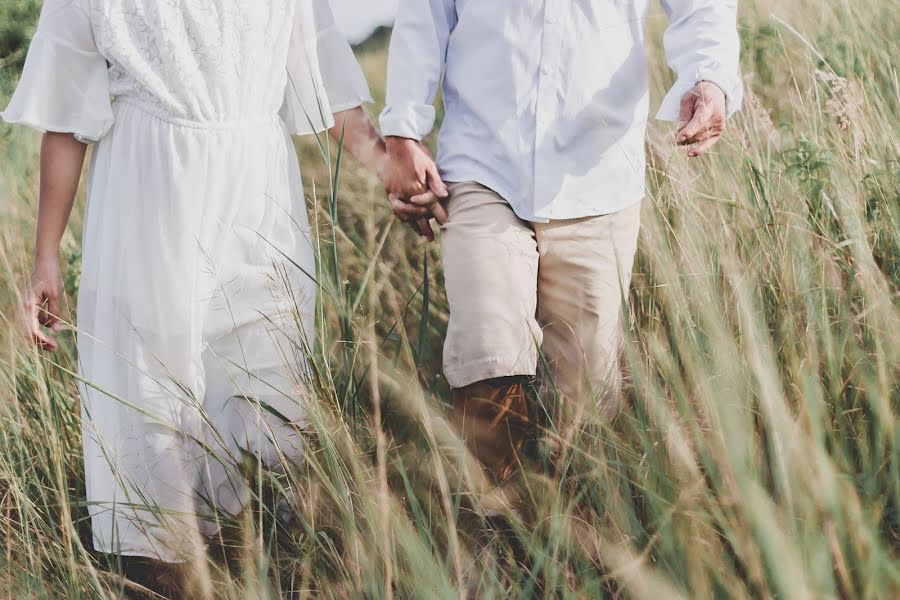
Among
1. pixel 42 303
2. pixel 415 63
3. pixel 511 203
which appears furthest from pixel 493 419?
pixel 42 303

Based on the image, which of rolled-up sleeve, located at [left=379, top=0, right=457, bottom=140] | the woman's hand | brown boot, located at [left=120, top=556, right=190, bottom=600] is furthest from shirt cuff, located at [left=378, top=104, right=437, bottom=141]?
brown boot, located at [left=120, top=556, right=190, bottom=600]

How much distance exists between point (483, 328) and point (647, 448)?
1.76 ft

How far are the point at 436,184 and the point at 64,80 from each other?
755mm

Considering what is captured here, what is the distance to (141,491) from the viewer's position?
1949 millimetres

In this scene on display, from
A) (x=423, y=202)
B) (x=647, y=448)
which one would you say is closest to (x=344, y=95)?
(x=423, y=202)

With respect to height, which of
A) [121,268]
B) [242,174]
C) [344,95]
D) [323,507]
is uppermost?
[344,95]

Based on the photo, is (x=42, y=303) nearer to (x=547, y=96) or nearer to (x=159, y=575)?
(x=159, y=575)

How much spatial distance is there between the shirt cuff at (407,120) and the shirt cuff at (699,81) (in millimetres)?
491

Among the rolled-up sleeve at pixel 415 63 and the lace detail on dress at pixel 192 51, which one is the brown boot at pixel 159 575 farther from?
the rolled-up sleeve at pixel 415 63

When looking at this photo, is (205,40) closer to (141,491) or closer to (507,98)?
(507,98)

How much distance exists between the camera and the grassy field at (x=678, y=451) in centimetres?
138

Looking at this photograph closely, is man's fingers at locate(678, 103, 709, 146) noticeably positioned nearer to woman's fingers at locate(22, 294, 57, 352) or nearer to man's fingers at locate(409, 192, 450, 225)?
man's fingers at locate(409, 192, 450, 225)

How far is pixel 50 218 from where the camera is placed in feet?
6.20

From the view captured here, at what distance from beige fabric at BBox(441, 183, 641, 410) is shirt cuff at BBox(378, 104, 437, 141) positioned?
0.49ft
